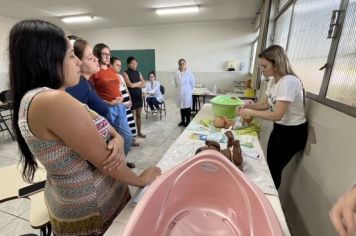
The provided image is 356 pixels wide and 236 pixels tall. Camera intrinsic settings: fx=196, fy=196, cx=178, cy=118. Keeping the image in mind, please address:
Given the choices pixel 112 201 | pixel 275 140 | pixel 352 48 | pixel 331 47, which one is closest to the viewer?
pixel 112 201

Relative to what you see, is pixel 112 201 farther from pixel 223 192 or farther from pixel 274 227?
pixel 274 227

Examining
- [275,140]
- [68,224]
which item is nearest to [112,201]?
[68,224]

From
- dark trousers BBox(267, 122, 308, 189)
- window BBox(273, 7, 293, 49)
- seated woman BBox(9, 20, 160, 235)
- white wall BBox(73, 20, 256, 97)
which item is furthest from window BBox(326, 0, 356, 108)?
white wall BBox(73, 20, 256, 97)

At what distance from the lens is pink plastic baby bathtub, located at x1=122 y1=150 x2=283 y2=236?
27.5 inches

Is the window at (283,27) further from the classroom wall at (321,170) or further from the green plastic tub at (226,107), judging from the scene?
the classroom wall at (321,170)

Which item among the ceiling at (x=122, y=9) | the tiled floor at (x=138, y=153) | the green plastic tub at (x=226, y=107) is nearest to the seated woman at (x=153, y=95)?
the tiled floor at (x=138, y=153)

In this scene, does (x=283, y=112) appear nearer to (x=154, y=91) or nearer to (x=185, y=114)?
(x=185, y=114)

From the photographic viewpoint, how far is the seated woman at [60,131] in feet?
1.96

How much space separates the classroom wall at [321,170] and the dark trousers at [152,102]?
3759mm

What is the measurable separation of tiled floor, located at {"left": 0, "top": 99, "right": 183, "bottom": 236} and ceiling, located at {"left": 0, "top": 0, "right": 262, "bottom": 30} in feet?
8.39

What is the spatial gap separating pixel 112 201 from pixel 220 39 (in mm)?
6259

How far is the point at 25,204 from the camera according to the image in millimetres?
1936

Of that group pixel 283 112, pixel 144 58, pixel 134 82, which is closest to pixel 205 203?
pixel 283 112

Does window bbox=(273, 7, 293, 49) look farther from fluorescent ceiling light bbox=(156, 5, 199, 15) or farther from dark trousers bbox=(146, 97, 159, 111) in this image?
dark trousers bbox=(146, 97, 159, 111)
